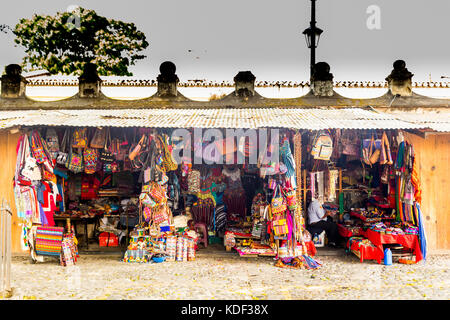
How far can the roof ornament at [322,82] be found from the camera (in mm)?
9055

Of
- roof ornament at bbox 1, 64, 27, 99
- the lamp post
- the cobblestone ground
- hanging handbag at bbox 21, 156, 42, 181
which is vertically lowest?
the cobblestone ground

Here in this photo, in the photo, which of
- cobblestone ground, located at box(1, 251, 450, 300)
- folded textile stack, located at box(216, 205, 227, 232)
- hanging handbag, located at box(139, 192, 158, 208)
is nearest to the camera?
cobblestone ground, located at box(1, 251, 450, 300)

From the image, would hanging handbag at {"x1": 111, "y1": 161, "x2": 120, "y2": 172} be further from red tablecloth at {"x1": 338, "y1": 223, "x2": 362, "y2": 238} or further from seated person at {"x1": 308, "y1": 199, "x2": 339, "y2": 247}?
red tablecloth at {"x1": 338, "y1": 223, "x2": 362, "y2": 238}

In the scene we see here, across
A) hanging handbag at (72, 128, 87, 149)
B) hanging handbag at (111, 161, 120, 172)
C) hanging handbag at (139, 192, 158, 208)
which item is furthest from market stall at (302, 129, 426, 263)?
hanging handbag at (72, 128, 87, 149)

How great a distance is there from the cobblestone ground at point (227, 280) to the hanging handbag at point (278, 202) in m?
1.10

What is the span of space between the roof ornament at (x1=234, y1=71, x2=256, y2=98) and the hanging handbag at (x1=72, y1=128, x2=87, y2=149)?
3821 mm

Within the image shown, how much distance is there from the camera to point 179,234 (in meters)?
7.66

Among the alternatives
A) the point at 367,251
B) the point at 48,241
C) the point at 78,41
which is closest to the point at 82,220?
the point at 48,241

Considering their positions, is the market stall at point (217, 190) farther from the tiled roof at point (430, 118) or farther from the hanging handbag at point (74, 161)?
the tiled roof at point (430, 118)

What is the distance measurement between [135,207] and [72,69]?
13.1m

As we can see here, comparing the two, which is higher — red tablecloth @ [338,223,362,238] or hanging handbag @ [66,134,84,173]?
hanging handbag @ [66,134,84,173]

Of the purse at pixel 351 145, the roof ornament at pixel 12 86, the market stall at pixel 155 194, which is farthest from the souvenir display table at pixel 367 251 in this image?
the roof ornament at pixel 12 86

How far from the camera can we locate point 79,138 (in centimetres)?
758

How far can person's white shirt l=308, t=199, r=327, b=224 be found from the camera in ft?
26.3
